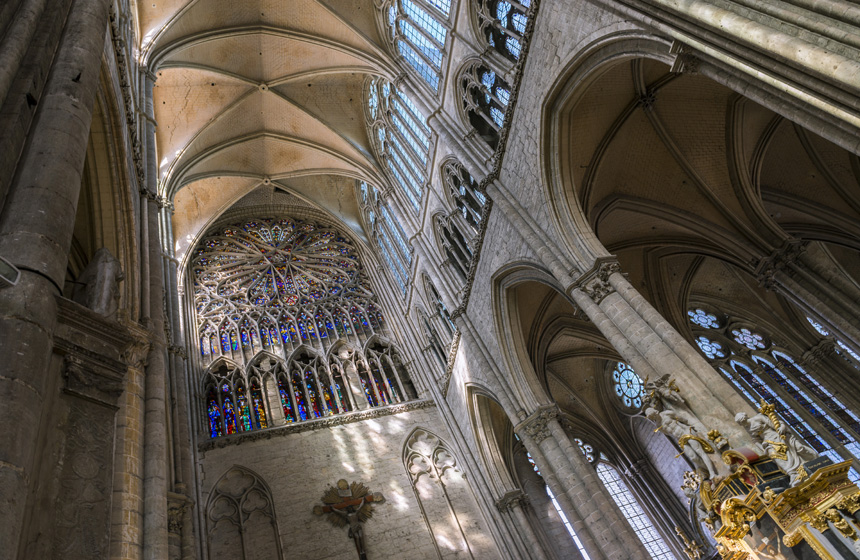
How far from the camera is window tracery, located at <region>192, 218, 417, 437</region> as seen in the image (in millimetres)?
16812

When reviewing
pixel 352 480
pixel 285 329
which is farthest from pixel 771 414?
pixel 285 329

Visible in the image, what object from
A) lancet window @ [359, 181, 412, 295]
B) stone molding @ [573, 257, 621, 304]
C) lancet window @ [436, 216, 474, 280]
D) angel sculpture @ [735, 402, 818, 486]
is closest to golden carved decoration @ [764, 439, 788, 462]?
angel sculpture @ [735, 402, 818, 486]

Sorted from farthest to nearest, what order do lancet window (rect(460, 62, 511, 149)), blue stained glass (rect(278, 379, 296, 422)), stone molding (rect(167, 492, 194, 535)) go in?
blue stained glass (rect(278, 379, 296, 422)) → lancet window (rect(460, 62, 511, 149)) → stone molding (rect(167, 492, 194, 535))

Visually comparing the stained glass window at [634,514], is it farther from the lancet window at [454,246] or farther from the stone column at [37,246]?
the stone column at [37,246]

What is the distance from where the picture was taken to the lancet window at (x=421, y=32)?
13602mm

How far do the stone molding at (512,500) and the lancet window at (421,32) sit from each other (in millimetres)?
9358

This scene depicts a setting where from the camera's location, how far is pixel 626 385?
58.2 feet

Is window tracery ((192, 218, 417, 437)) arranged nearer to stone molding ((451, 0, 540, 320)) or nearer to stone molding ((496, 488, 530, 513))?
stone molding ((496, 488, 530, 513))

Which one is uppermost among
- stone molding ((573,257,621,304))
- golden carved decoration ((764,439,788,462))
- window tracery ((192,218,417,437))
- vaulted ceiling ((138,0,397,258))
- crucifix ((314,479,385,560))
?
vaulted ceiling ((138,0,397,258))

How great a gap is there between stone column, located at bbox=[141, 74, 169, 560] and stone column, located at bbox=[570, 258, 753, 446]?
17.8 feet

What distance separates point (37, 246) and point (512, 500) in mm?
11937

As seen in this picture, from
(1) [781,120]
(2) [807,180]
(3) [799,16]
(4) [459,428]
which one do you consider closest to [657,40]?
(3) [799,16]

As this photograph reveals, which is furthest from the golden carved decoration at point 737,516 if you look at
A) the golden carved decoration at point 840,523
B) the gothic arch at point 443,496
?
the gothic arch at point 443,496

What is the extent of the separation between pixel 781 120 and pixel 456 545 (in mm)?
11375
